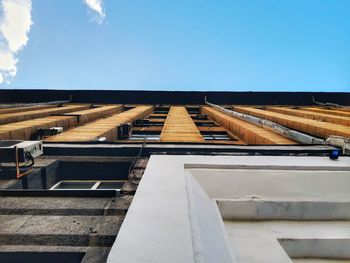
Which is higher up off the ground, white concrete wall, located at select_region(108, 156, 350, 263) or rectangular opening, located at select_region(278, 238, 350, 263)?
white concrete wall, located at select_region(108, 156, 350, 263)

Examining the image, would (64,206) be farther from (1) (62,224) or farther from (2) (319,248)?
(2) (319,248)

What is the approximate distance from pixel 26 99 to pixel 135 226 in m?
26.1

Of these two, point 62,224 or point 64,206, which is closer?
point 62,224

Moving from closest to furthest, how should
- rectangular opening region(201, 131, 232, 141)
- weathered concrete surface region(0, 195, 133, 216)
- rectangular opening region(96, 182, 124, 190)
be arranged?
weathered concrete surface region(0, 195, 133, 216) < rectangular opening region(96, 182, 124, 190) < rectangular opening region(201, 131, 232, 141)

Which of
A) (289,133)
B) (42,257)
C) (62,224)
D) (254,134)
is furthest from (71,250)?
(254,134)

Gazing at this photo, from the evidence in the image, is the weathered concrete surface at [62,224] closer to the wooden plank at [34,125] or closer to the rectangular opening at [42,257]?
the rectangular opening at [42,257]

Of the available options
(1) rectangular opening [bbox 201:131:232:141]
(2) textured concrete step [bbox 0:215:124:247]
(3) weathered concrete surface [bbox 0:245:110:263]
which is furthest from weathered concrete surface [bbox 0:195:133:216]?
(1) rectangular opening [bbox 201:131:232:141]

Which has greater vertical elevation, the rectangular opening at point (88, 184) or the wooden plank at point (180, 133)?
the wooden plank at point (180, 133)

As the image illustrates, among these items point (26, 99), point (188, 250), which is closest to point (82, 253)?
point (188, 250)

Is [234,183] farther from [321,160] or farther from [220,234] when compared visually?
[321,160]

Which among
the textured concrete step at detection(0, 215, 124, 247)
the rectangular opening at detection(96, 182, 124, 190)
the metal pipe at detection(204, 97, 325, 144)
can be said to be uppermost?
the metal pipe at detection(204, 97, 325, 144)

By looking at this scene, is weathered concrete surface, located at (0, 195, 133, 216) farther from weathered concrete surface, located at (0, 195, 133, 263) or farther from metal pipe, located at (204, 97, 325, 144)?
metal pipe, located at (204, 97, 325, 144)

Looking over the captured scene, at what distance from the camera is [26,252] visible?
8.88 feet

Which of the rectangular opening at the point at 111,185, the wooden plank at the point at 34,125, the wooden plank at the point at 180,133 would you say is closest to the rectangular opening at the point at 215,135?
the wooden plank at the point at 180,133
